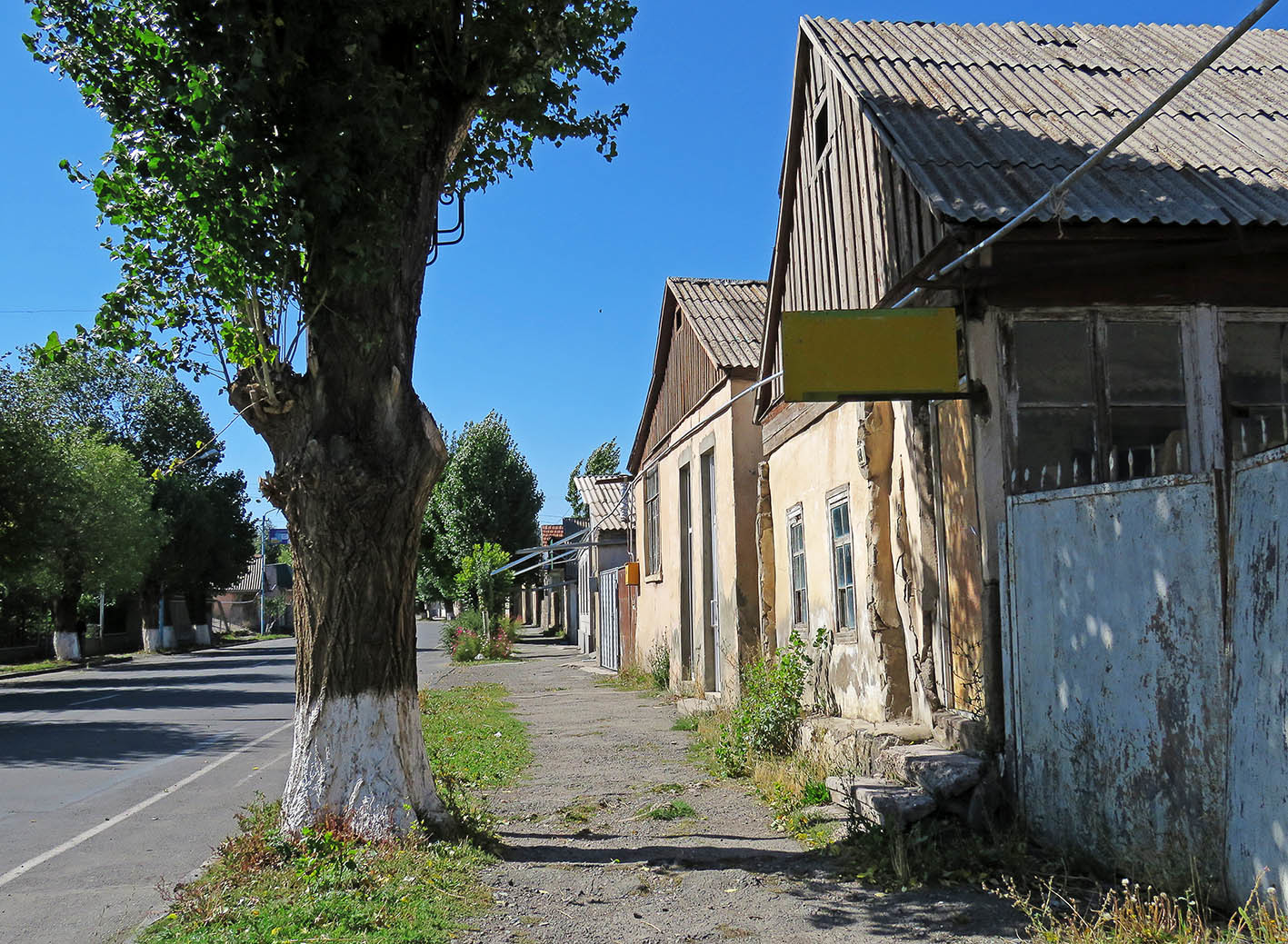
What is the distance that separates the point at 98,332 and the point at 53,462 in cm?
2098

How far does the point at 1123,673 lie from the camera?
17.7 feet

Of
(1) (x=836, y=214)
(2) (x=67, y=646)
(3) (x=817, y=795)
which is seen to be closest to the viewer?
(3) (x=817, y=795)

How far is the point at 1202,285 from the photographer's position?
699 centimetres

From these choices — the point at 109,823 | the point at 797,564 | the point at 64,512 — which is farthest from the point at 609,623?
the point at 109,823

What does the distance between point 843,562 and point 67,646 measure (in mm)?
32718

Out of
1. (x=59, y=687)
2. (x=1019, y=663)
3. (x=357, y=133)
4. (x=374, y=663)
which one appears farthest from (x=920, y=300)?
(x=59, y=687)

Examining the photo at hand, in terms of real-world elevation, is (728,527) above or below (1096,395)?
below

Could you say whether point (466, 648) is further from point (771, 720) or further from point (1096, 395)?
point (1096, 395)

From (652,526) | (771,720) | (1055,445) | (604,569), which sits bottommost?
(771,720)

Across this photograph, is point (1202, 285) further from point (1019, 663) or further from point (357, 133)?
point (357, 133)

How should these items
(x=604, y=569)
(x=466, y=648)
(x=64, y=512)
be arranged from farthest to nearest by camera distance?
(x=466, y=648) < (x=604, y=569) < (x=64, y=512)

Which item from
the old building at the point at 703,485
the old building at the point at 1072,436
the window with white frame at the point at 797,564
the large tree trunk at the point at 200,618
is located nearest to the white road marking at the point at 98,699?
the old building at the point at 703,485

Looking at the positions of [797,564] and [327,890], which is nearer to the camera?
[327,890]

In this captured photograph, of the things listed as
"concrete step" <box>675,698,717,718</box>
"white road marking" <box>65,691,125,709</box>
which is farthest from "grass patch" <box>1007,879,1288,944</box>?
"white road marking" <box>65,691,125,709</box>
